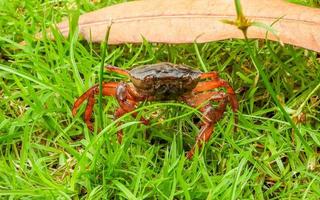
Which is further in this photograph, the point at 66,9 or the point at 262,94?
the point at 66,9

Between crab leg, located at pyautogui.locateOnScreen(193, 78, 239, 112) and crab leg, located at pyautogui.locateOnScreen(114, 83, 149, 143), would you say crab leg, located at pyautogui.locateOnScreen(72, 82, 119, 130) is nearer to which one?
crab leg, located at pyautogui.locateOnScreen(114, 83, 149, 143)

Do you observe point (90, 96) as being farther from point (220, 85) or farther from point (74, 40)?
point (220, 85)

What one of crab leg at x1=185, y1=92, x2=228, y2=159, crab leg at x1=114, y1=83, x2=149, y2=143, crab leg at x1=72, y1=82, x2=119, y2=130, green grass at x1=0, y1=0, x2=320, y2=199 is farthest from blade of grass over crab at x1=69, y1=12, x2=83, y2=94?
crab leg at x1=185, y1=92, x2=228, y2=159

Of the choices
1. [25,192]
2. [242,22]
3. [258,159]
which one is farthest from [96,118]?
[242,22]

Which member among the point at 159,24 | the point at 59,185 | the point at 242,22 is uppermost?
the point at 242,22

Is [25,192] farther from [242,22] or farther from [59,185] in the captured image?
[242,22]

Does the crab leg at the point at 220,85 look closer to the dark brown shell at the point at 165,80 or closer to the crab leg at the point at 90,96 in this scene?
the dark brown shell at the point at 165,80
